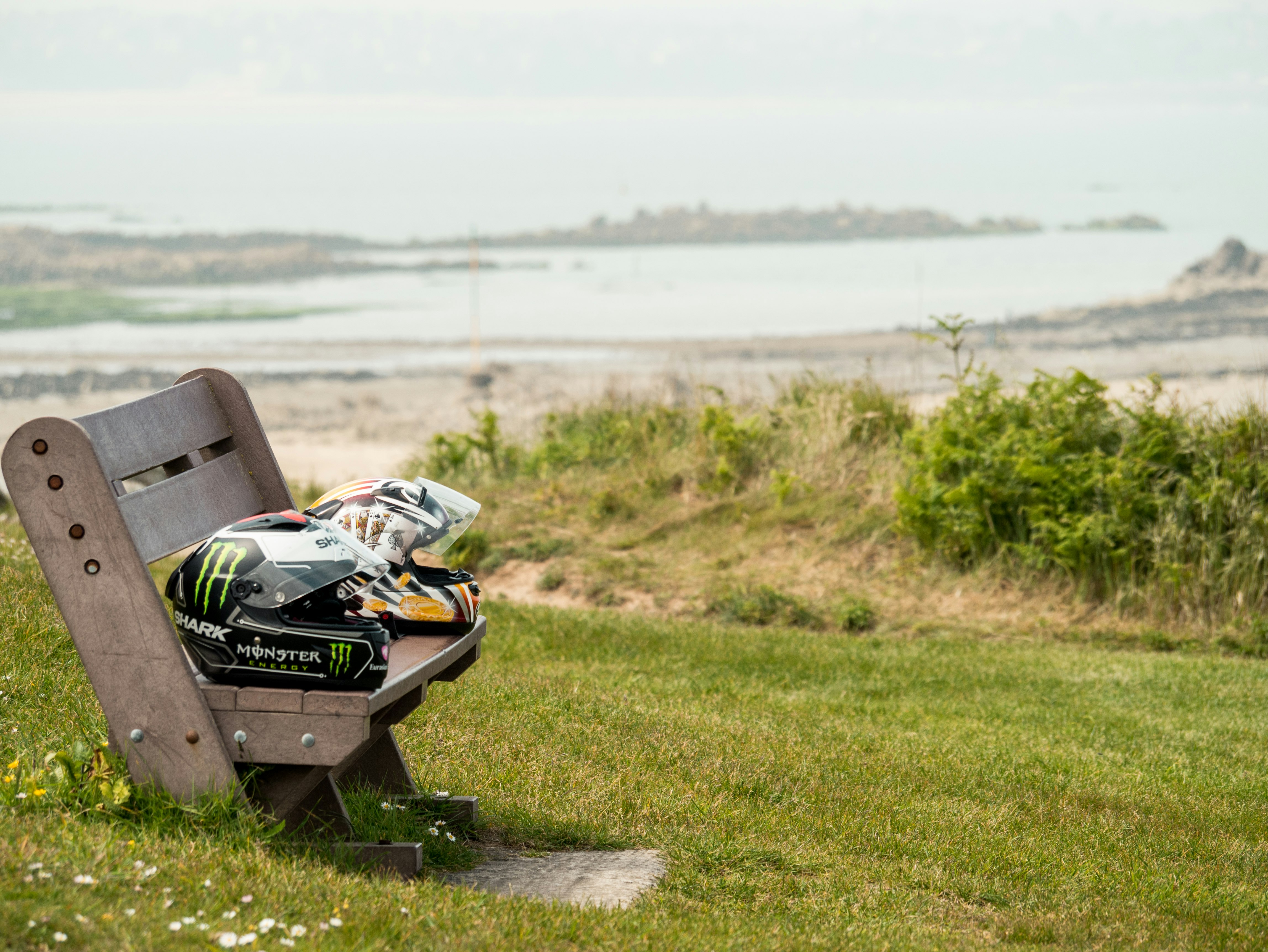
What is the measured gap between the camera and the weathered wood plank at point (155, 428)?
3516mm

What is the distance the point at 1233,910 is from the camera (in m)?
4.21

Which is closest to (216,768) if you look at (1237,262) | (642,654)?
(642,654)

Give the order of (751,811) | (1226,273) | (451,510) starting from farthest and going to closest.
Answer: (1226,273) < (751,811) < (451,510)

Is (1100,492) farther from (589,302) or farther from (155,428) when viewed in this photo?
(589,302)

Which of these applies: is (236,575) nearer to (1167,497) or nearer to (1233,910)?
(1233,910)

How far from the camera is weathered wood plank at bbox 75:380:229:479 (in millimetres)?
3516

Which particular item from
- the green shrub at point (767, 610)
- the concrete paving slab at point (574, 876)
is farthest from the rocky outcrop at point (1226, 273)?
the concrete paving slab at point (574, 876)

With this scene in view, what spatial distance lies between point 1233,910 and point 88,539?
398 cm

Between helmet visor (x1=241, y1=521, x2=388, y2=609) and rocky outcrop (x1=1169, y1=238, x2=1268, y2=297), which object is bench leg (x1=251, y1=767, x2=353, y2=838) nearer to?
helmet visor (x1=241, y1=521, x2=388, y2=609)

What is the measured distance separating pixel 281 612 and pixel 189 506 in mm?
697

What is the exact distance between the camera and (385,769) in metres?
4.45

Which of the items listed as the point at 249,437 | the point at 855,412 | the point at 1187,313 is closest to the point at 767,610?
the point at 855,412

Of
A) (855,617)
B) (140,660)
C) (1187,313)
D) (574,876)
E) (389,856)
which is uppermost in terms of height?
(1187,313)

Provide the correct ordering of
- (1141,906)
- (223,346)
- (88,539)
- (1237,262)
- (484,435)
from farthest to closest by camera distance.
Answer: (1237,262) → (223,346) → (484,435) → (1141,906) → (88,539)
